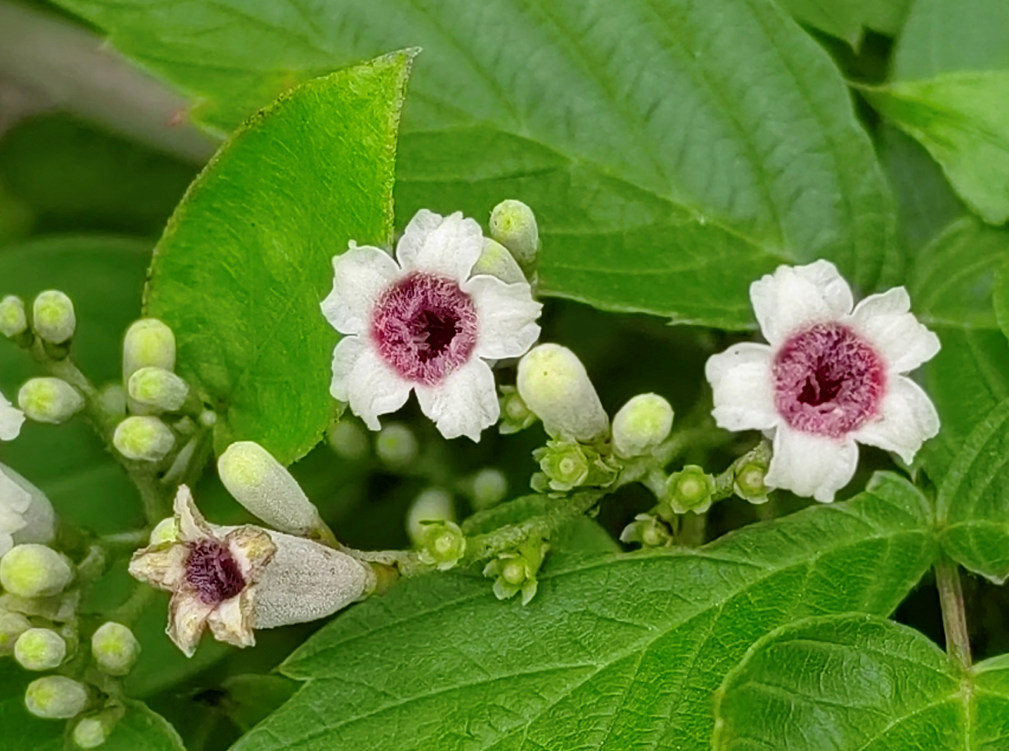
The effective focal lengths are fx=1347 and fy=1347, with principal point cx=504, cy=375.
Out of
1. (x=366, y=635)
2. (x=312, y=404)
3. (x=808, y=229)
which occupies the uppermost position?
(x=808, y=229)

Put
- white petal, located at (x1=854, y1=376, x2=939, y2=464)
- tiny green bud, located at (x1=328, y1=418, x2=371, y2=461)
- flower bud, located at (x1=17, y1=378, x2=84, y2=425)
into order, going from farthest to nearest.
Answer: tiny green bud, located at (x1=328, y1=418, x2=371, y2=461) < flower bud, located at (x1=17, y1=378, x2=84, y2=425) < white petal, located at (x1=854, y1=376, x2=939, y2=464)

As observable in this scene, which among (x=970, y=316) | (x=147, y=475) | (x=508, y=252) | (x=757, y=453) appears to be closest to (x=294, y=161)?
(x=508, y=252)

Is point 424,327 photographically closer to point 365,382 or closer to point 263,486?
point 365,382

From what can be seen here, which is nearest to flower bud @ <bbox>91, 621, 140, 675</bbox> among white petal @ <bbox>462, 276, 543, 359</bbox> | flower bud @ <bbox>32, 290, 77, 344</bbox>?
flower bud @ <bbox>32, 290, 77, 344</bbox>

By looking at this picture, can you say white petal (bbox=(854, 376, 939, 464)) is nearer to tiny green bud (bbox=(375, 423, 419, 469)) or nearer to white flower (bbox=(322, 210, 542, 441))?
white flower (bbox=(322, 210, 542, 441))

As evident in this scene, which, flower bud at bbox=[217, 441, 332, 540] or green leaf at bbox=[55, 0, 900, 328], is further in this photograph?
green leaf at bbox=[55, 0, 900, 328]

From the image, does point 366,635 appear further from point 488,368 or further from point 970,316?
point 970,316
